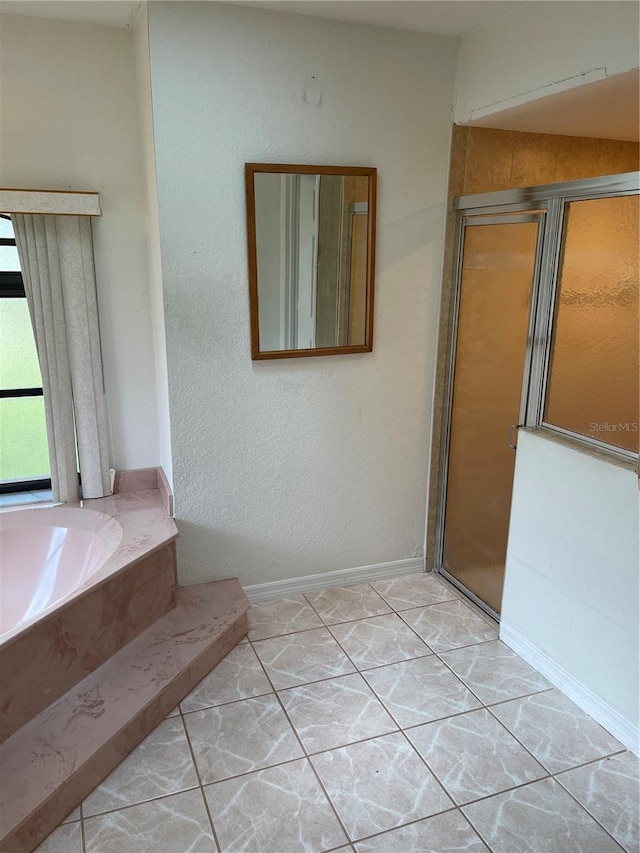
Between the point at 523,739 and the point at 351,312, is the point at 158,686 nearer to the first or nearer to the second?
the point at 523,739

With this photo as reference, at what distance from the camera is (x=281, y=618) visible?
278 cm

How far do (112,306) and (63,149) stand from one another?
2.13 ft

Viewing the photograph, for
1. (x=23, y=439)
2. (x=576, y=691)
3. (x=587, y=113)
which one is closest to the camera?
(x=576, y=691)

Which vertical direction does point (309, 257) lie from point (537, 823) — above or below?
above

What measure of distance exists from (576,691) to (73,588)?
194 cm

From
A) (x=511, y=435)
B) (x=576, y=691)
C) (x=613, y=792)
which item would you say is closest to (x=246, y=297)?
(x=511, y=435)

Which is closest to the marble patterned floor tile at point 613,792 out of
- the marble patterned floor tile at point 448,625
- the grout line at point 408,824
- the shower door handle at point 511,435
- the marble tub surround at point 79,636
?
the grout line at point 408,824

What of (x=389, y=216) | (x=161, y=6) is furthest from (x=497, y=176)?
(x=161, y=6)

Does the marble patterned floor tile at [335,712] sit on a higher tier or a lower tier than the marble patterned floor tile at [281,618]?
lower

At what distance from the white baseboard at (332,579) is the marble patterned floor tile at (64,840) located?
3.98 feet

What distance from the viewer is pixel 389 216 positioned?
105 inches

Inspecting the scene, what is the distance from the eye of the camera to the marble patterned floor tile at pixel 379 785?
1.82 m

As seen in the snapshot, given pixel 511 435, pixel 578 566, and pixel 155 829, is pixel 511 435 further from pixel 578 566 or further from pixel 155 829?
pixel 155 829

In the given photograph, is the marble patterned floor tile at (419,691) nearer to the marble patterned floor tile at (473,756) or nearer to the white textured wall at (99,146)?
the marble patterned floor tile at (473,756)
